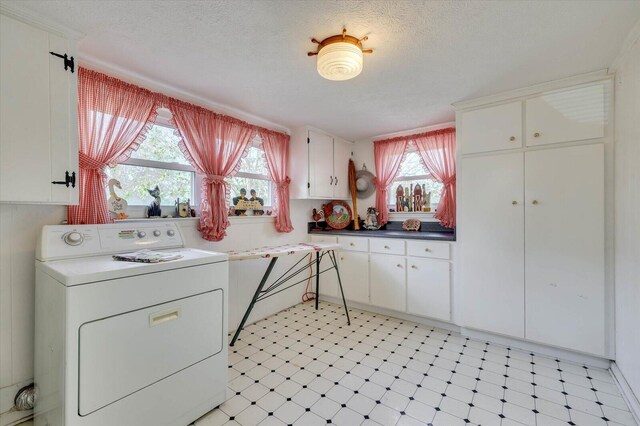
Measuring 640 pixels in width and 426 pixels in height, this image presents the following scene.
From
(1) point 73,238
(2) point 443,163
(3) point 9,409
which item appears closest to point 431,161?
(2) point 443,163

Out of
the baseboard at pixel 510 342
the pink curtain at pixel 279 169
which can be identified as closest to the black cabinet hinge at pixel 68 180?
the pink curtain at pixel 279 169

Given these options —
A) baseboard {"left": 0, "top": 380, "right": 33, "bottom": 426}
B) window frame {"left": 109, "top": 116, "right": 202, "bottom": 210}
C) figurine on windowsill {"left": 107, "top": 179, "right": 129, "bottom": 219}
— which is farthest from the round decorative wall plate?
baseboard {"left": 0, "top": 380, "right": 33, "bottom": 426}

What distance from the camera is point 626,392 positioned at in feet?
5.45

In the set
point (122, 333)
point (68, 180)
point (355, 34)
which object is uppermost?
point (355, 34)

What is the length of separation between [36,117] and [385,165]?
3.10 meters

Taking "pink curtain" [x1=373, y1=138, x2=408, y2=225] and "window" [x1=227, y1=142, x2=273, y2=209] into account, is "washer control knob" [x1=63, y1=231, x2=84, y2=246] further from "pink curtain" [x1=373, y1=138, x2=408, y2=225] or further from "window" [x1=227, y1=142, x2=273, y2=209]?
"pink curtain" [x1=373, y1=138, x2=408, y2=225]

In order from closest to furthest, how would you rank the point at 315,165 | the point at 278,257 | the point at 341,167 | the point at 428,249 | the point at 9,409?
the point at 9,409 < the point at 428,249 < the point at 278,257 < the point at 315,165 < the point at 341,167

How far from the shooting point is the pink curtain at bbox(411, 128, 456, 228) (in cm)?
296

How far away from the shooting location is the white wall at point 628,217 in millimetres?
1569

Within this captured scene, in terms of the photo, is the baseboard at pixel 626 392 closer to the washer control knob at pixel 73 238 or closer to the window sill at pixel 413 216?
the window sill at pixel 413 216

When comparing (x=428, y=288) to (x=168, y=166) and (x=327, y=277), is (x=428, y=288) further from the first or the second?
(x=168, y=166)

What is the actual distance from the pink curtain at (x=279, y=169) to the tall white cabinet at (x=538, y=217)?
5.86 ft

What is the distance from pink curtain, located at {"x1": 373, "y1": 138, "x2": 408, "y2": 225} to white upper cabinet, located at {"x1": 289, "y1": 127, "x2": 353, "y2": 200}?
0.49 metres

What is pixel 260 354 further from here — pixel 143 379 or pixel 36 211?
pixel 36 211
